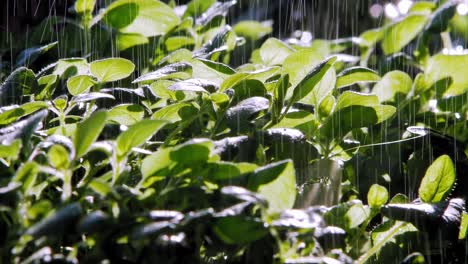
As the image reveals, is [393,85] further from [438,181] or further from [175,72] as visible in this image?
[175,72]

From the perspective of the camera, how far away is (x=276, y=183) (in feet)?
2.35

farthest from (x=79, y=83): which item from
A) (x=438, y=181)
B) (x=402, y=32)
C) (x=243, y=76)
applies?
(x=402, y=32)

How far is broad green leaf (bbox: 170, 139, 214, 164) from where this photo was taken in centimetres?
68

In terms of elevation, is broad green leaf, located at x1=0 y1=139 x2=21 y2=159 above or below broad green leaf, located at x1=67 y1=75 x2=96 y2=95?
below

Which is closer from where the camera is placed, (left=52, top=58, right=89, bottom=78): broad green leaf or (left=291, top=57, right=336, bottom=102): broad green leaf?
(left=291, top=57, right=336, bottom=102): broad green leaf

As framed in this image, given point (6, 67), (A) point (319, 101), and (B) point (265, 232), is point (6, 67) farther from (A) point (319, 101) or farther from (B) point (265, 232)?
(B) point (265, 232)

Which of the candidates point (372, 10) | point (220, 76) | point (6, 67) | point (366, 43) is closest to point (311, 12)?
point (372, 10)

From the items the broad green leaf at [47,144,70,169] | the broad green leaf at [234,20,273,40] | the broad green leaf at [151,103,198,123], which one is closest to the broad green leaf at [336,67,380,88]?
the broad green leaf at [151,103,198,123]

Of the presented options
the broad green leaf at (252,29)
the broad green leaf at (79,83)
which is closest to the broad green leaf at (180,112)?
the broad green leaf at (79,83)

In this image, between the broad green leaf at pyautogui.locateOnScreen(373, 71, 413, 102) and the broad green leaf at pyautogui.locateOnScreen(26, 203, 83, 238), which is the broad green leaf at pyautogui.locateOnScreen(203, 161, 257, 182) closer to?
the broad green leaf at pyautogui.locateOnScreen(26, 203, 83, 238)

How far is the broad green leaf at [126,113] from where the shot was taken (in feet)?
2.88

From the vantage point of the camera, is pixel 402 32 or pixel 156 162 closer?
pixel 156 162

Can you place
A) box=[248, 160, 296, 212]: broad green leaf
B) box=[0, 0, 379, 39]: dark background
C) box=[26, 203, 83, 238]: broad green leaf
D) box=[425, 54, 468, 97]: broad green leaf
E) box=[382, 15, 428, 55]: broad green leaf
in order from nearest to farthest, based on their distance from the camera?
box=[26, 203, 83, 238]: broad green leaf → box=[248, 160, 296, 212]: broad green leaf → box=[425, 54, 468, 97]: broad green leaf → box=[382, 15, 428, 55]: broad green leaf → box=[0, 0, 379, 39]: dark background

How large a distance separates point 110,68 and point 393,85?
19.4 inches
